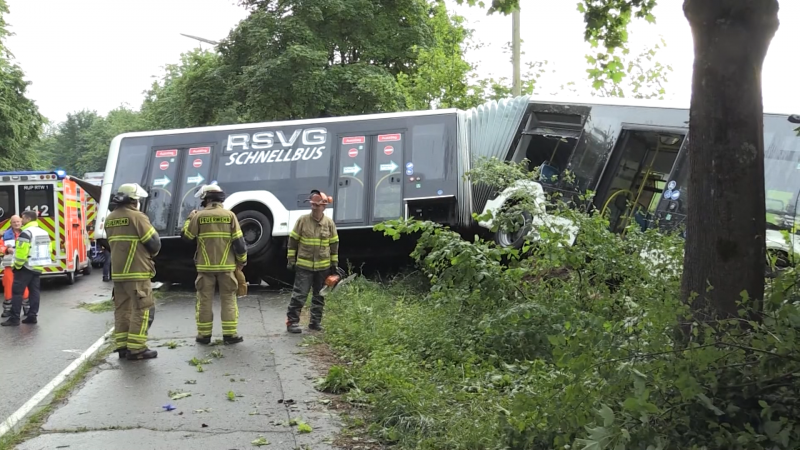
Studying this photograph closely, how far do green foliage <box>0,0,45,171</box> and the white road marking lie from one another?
2454cm

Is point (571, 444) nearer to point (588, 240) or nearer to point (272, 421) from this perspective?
point (272, 421)

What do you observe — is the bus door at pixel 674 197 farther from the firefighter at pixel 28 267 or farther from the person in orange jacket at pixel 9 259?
the person in orange jacket at pixel 9 259

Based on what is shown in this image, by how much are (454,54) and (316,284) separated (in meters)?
10.8

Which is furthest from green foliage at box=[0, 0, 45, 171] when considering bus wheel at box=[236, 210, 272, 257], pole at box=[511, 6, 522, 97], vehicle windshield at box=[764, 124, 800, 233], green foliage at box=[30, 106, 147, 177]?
green foliage at box=[30, 106, 147, 177]

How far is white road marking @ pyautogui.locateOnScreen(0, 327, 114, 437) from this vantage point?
546 centimetres

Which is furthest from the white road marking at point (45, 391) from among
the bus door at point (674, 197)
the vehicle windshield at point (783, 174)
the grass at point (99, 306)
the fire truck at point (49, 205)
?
the fire truck at point (49, 205)

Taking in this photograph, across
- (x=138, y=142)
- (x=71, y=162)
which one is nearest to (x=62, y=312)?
(x=138, y=142)

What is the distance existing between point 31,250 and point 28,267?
24cm

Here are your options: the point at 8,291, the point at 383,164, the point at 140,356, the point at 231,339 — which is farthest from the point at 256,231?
the point at 140,356

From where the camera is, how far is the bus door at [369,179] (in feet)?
42.6

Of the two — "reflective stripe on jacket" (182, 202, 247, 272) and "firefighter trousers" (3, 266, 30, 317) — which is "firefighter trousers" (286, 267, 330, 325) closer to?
"reflective stripe on jacket" (182, 202, 247, 272)

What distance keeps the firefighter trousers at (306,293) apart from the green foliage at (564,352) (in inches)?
13.3

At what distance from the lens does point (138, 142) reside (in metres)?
14.2

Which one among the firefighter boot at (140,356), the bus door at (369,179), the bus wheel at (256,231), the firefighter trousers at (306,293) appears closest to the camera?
the firefighter boot at (140,356)
